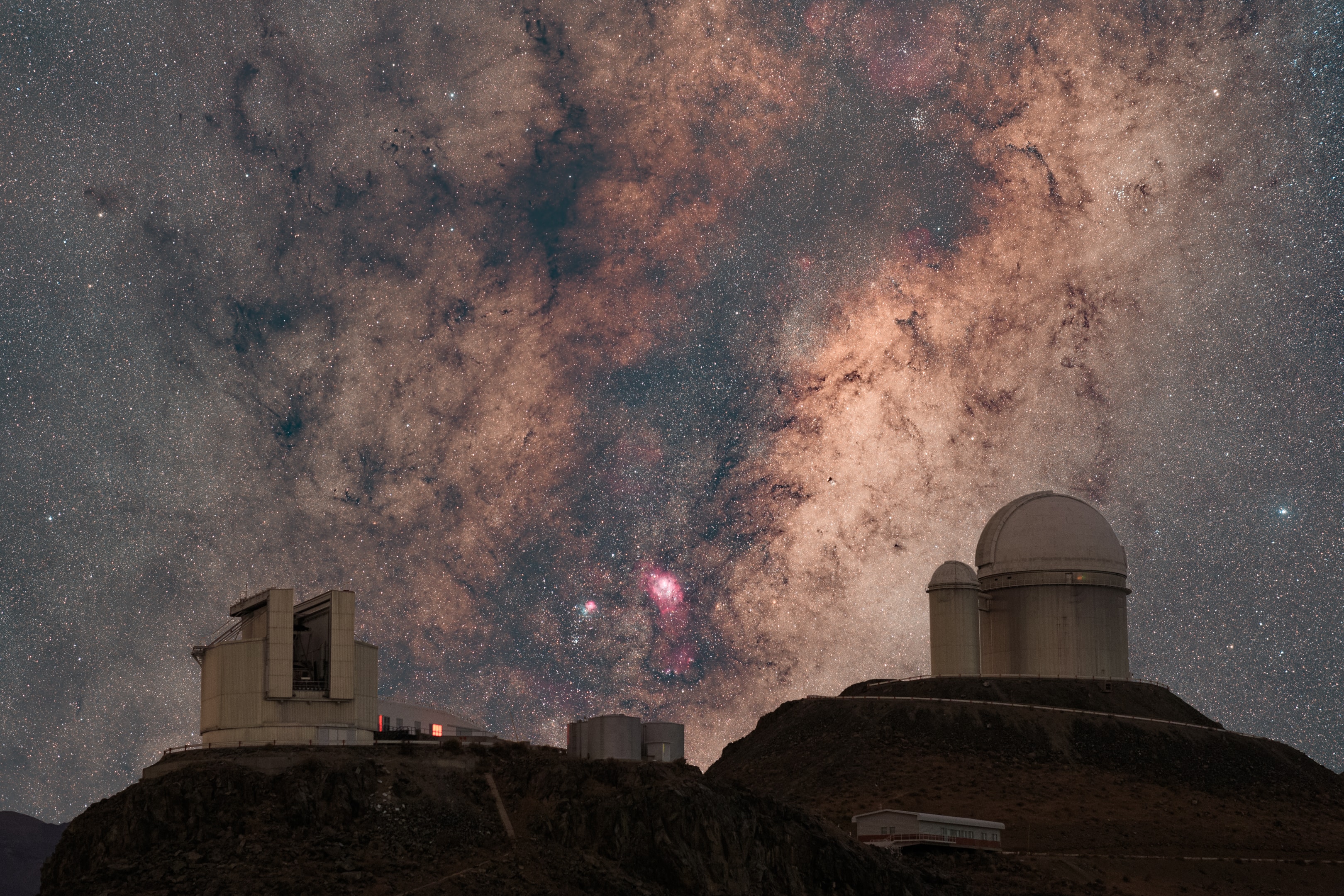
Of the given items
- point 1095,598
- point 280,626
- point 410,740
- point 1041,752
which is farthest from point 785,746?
point 280,626

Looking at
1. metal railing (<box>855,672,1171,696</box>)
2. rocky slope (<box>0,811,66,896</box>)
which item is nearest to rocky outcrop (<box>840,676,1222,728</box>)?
metal railing (<box>855,672,1171,696</box>)

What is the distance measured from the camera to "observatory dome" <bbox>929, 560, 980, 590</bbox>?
321ft

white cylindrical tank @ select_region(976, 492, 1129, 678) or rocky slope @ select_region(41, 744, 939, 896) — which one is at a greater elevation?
white cylindrical tank @ select_region(976, 492, 1129, 678)

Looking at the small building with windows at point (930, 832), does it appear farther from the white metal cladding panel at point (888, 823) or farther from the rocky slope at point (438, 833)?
the rocky slope at point (438, 833)

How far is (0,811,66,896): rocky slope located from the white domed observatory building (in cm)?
12589

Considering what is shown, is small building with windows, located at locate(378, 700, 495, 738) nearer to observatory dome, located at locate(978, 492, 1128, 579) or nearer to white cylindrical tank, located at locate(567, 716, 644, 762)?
white cylindrical tank, located at locate(567, 716, 644, 762)

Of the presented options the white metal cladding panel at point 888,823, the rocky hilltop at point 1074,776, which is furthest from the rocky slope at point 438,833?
the rocky hilltop at point 1074,776

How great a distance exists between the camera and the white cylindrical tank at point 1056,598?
98.6 meters

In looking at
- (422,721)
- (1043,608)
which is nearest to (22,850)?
(422,721)

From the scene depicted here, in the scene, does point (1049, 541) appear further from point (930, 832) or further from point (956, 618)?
point (930, 832)

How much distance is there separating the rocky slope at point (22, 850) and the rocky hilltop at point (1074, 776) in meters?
115

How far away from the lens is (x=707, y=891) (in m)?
56.4

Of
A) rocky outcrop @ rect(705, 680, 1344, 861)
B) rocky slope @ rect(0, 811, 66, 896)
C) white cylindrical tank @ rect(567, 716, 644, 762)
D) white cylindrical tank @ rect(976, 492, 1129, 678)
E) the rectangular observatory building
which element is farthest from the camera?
rocky slope @ rect(0, 811, 66, 896)

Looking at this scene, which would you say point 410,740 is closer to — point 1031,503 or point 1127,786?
point 1127,786
